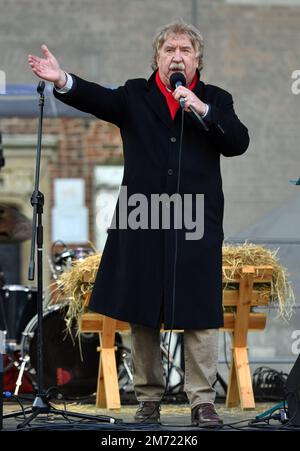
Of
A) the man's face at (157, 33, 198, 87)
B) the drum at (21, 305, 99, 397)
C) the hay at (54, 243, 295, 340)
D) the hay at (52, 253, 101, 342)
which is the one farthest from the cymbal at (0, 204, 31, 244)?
the man's face at (157, 33, 198, 87)

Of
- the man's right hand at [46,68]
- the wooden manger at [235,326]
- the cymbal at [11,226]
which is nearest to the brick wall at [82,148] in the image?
the cymbal at [11,226]

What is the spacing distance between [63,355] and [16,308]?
551 mm

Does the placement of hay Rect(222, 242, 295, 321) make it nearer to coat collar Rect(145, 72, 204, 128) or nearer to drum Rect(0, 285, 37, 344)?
coat collar Rect(145, 72, 204, 128)

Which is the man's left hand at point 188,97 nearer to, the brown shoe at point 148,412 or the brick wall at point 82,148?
the brown shoe at point 148,412

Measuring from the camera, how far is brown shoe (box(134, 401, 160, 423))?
557cm

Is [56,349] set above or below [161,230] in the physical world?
below

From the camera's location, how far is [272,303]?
24.0 feet

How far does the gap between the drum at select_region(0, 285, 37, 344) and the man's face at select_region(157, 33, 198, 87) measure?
3.39m

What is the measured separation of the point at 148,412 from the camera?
562cm

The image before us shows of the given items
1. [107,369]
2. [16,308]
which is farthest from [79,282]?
[16,308]

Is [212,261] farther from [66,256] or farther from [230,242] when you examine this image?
[66,256]

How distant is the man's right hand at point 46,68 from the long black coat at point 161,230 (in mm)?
132

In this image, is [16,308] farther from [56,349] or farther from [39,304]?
[39,304]
